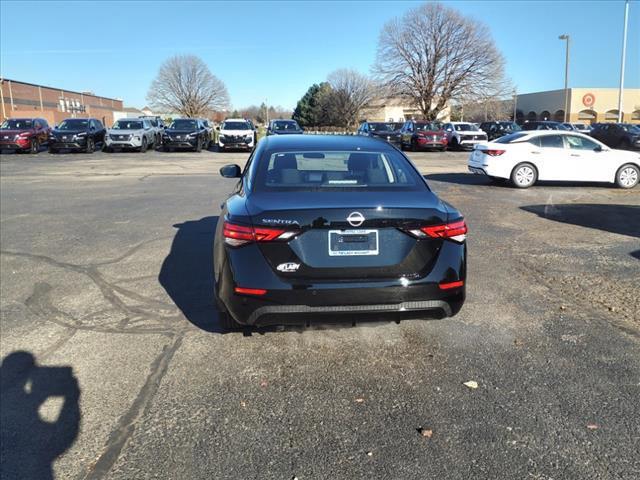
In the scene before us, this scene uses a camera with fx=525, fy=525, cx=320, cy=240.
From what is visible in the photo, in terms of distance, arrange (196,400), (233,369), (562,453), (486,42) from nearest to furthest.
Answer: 1. (562,453)
2. (196,400)
3. (233,369)
4. (486,42)

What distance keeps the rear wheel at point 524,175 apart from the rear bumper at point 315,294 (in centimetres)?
1135

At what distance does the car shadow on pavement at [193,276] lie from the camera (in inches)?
191

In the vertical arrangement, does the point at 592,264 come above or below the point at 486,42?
below

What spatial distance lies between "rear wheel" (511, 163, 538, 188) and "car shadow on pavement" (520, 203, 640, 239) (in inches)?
112

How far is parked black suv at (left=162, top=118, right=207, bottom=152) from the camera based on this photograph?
2833cm

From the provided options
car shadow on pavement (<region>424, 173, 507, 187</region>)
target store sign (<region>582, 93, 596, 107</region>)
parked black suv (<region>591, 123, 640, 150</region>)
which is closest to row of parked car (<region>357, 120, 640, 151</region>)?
parked black suv (<region>591, 123, 640, 150</region>)

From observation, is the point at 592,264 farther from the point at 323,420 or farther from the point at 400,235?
the point at 323,420

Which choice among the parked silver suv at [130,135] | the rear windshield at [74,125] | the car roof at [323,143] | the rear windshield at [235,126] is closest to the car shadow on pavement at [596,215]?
the car roof at [323,143]

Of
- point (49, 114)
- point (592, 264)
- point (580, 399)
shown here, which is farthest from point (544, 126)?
point (49, 114)

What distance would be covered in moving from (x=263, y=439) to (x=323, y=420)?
39 centimetres

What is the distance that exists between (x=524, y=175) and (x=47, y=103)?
73.5m

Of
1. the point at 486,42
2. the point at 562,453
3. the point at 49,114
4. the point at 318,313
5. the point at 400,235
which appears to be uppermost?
the point at 486,42

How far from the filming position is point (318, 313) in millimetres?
3469

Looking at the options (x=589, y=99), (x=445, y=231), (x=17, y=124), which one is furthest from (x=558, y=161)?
(x=589, y=99)
